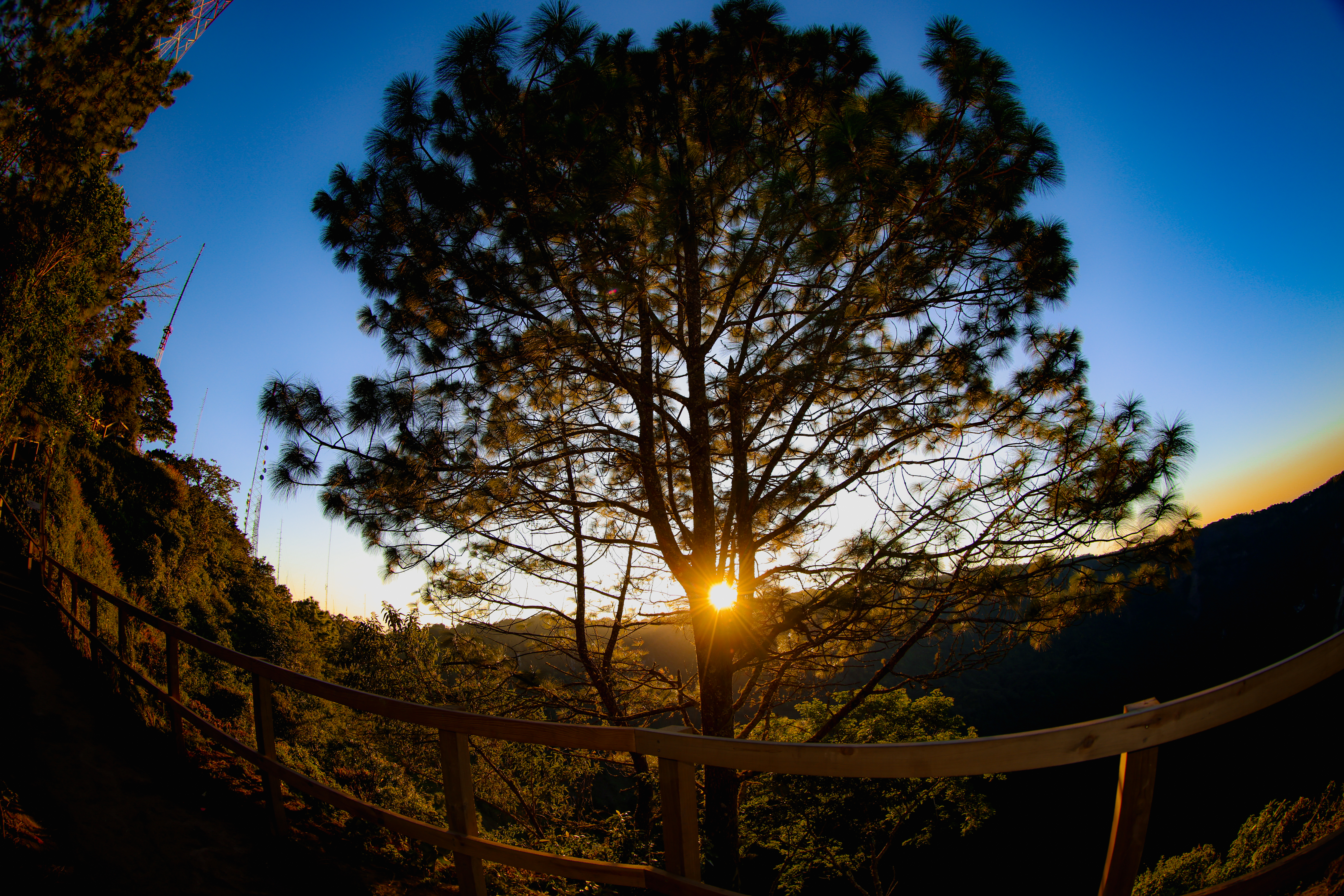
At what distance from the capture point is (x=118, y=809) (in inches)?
115

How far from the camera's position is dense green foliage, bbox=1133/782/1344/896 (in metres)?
3.92

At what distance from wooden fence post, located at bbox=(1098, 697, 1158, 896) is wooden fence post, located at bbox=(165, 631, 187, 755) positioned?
4073 millimetres

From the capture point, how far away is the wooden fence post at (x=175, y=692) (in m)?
3.19

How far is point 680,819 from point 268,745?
2168 mm

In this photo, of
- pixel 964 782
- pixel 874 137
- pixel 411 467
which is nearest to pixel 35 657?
pixel 411 467

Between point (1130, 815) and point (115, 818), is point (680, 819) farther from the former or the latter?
point (115, 818)

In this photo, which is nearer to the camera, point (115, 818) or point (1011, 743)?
point (1011, 743)

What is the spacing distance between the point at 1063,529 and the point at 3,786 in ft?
21.8

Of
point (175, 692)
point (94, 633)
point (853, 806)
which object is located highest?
point (94, 633)

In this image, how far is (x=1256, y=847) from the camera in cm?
599

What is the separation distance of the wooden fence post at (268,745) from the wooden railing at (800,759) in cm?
9

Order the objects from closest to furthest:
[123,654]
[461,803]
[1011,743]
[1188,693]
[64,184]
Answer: [1011,743], [461,803], [123,654], [64,184], [1188,693]

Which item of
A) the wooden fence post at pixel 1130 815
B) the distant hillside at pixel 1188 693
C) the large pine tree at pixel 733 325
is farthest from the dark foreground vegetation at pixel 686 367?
the distant hillside at pixel 1188 693

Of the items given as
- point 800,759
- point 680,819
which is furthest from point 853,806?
point 800,759
